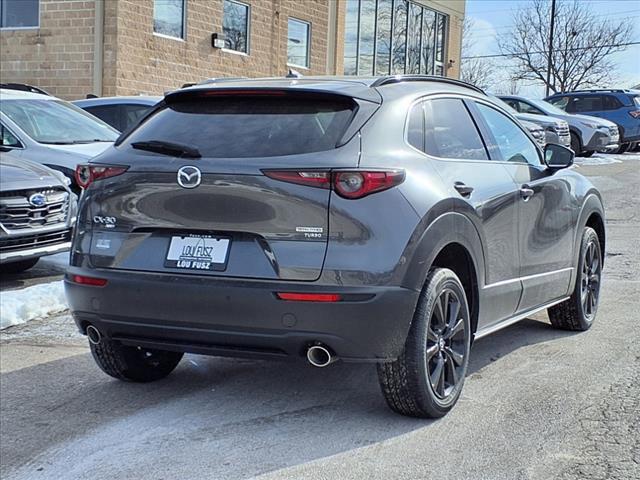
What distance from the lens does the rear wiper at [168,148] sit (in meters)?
4.39

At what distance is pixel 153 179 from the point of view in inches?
172

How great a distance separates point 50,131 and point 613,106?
18929 mm

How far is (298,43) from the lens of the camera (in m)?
25.8

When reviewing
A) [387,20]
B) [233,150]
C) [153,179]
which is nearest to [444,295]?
[233,150]

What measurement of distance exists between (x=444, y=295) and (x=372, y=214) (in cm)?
75

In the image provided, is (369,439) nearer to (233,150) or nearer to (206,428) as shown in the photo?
(206,428)

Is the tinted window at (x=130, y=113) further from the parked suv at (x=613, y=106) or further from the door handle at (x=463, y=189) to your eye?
the parked suv at (x=613, y=106)

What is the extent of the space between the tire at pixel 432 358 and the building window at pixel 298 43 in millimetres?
21116

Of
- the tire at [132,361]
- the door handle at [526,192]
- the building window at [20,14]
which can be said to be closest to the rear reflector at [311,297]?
the tire at [132,361]

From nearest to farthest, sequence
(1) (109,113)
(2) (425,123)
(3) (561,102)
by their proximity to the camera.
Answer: (2) (425,123)
(1) (109,113)
(3) (561,102)

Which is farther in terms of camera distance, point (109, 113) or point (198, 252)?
point (109, 113)

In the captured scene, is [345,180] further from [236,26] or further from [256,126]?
[236,26]

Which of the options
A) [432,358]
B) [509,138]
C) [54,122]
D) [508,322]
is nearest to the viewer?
[432,358]

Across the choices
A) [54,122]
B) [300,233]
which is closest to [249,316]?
[300,233]
